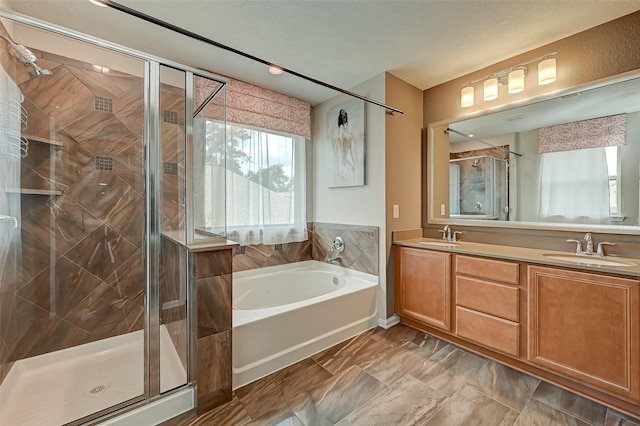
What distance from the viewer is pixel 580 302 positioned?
1.65 meters

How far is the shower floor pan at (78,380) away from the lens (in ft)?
4.83

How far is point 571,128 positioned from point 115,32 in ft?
11.7

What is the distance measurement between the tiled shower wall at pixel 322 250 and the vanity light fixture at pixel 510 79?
153 cm

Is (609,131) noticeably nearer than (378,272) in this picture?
Yes

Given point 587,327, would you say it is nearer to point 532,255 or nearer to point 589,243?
point 532,255

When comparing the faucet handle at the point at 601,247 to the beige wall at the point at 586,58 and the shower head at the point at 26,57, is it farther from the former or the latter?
the shower head at the point at 26,57

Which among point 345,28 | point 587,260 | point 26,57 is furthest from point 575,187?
point 26,57

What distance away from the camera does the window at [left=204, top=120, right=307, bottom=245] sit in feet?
9.23

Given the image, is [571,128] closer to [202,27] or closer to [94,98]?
[202,27]

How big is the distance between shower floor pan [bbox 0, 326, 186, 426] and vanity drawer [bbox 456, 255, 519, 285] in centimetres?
216

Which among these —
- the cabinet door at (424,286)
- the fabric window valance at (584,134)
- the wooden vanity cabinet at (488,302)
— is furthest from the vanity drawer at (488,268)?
the fabric window valance at (584,134)

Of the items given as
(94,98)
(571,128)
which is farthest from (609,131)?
(94,98)

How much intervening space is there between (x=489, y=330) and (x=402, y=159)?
66.1 inches

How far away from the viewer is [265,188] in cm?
303
